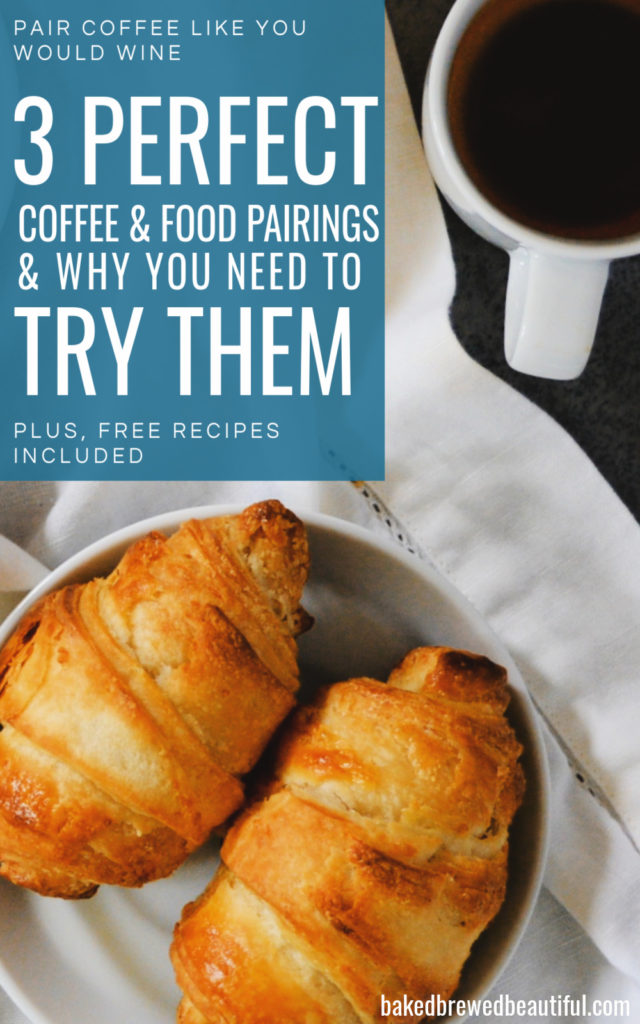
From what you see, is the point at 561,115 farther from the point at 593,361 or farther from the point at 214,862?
the point at 214,862

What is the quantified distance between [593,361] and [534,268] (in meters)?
0.23

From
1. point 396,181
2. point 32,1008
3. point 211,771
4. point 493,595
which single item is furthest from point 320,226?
point 32,1008

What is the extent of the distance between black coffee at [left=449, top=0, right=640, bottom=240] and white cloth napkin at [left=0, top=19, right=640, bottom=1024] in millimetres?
93

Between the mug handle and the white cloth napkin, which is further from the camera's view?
the white cloth napkin

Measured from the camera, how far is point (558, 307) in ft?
2.55

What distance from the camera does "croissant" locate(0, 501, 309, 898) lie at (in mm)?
705

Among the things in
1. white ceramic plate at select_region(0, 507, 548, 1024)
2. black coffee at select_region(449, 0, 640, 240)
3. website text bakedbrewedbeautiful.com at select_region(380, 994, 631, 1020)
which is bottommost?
website text bakedbrewedbeautiful.com at select_region(380, 994, 631, 1020)

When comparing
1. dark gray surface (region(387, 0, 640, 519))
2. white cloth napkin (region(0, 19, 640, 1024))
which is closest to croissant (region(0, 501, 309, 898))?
white cloth napkin (region(0, 19, 640, 1024))

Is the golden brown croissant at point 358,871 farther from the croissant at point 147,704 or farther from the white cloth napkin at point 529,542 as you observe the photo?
the white cloth napkin at point 529,542

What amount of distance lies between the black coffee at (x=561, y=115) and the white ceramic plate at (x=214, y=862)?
0.30 metres

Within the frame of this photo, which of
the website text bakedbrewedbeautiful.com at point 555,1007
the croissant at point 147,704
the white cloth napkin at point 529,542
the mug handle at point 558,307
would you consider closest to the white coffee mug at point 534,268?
the mug handle at point 558,307

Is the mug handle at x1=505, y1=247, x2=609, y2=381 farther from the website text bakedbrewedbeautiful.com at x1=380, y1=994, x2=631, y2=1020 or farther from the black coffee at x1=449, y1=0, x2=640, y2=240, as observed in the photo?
the website text bakedbrewedbeautiful.com at x1=380, y1=994, x2=631, y2=1020

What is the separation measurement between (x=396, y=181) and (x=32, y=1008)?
0.71m

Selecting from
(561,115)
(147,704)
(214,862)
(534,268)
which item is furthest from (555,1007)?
(561,115)
